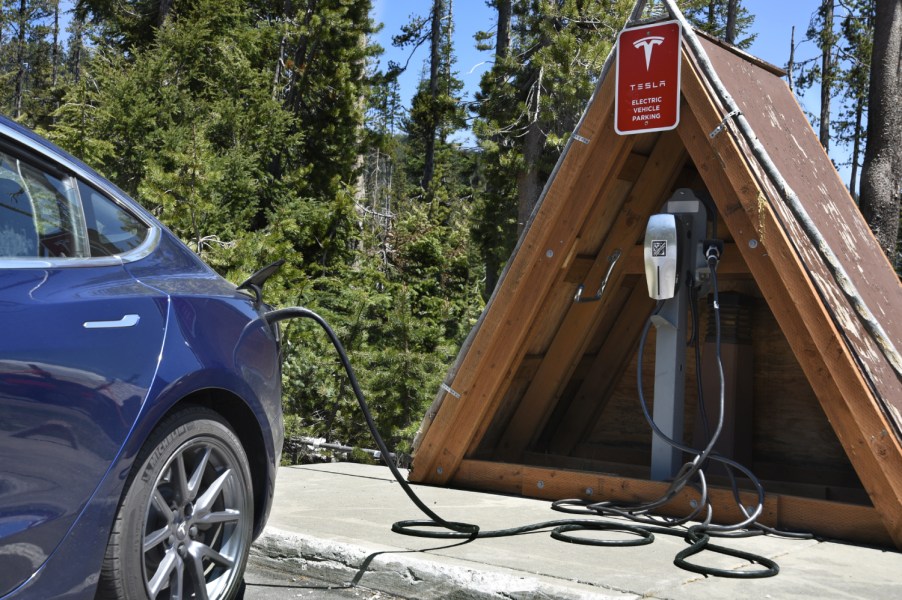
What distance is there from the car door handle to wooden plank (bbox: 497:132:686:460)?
3665 mm

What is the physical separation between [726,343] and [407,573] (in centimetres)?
355

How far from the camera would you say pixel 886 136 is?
12328 mm

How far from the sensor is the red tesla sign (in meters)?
5.41

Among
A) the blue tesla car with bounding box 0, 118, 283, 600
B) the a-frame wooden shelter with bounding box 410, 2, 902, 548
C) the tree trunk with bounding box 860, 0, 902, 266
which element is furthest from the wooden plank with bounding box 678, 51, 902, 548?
the tree trunk with bounding box 860, 0, 902, 266

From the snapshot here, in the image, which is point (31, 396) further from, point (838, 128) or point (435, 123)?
point (838, 128)

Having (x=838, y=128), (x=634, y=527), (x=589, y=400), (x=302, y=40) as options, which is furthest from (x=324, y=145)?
(x=838, y=128)

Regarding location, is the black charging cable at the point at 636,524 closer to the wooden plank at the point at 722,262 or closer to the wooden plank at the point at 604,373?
the wooden plank at the point at 722,262

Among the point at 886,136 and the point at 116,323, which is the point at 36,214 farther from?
the point at 886,136

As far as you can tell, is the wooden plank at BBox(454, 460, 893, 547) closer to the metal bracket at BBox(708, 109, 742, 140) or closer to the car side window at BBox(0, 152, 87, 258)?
the metal bracket at BBox(708, 109, 742, 140)

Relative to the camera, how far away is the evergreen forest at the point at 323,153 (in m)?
9.20

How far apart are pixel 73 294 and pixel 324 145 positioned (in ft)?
70.7

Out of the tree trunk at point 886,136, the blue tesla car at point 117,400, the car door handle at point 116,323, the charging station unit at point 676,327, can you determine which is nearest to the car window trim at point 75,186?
the blue tesla car at point 117,400

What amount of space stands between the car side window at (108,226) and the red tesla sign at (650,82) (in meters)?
3.14

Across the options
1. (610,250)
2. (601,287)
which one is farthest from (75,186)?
(610,250)
